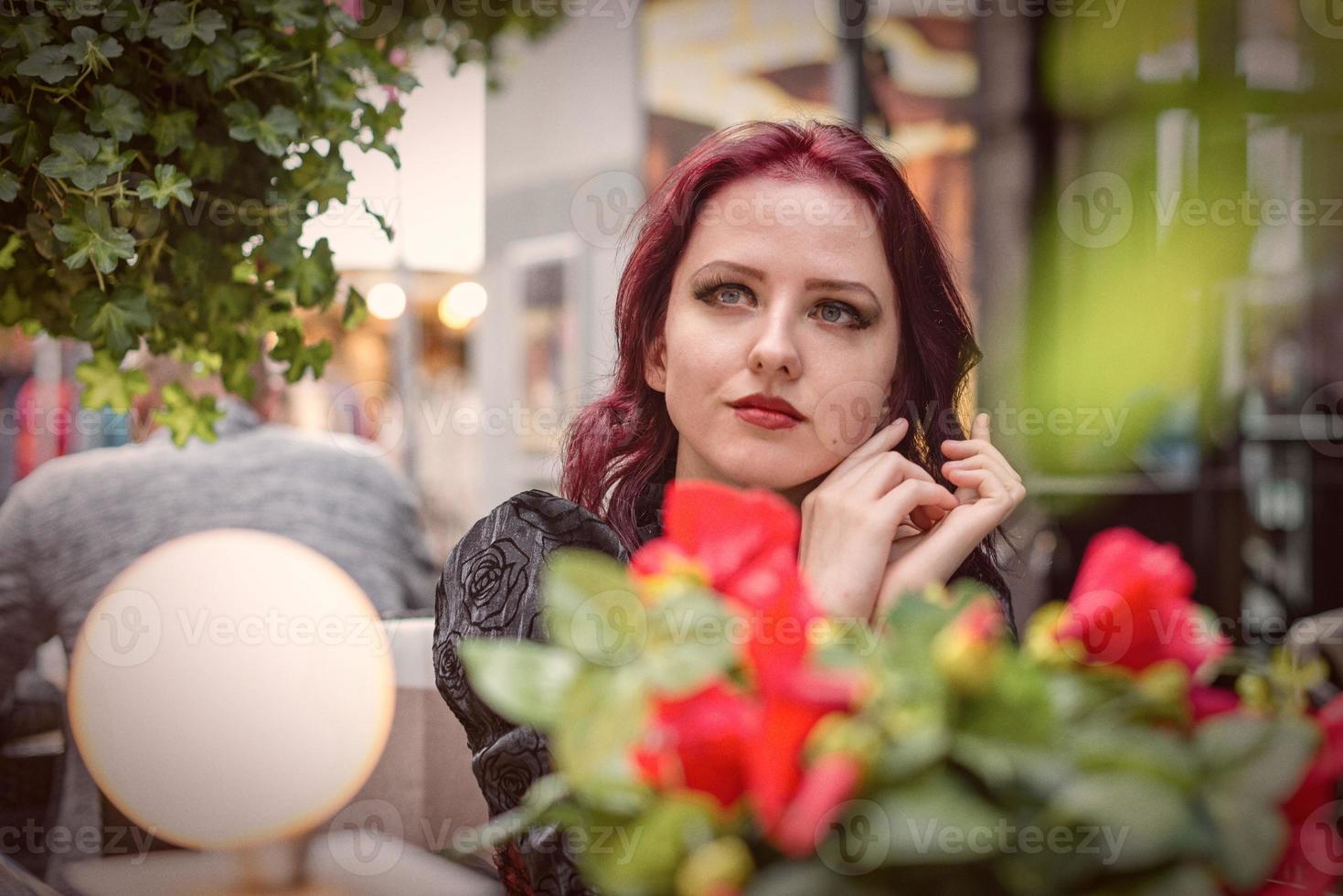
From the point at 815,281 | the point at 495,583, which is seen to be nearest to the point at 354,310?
the point at 495,583

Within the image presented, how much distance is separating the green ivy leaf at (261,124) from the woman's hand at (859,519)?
1.97 ft

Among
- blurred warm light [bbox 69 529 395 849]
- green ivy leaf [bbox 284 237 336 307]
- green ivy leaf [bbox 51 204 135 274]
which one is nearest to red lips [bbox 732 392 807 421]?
green ivy leaf [bbox 284 237 336 307]

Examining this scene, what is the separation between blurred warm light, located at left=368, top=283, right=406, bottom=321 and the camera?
524 centimetres

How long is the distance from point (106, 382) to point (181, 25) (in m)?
0.52

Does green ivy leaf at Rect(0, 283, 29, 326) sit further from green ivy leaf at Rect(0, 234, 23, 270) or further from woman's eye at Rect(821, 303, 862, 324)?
woman's eye at Rect(821, 303, 862, 324)

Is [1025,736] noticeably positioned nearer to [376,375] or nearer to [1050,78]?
[1050,78]

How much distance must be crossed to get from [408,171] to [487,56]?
1340 millimetres

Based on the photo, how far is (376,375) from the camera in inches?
210

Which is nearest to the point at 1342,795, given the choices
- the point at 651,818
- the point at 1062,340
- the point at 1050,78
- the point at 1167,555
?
the point at 1167,555

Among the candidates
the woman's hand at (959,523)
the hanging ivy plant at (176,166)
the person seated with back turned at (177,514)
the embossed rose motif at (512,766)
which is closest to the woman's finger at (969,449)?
the woman's hand at (959,523)

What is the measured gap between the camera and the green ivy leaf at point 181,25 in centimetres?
100

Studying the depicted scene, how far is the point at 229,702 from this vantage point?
5.70 feet

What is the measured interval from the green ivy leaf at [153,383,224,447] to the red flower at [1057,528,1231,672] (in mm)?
1169

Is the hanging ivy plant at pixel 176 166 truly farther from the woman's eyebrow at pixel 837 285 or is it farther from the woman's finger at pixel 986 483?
the woman's finger at pixel 986 483
